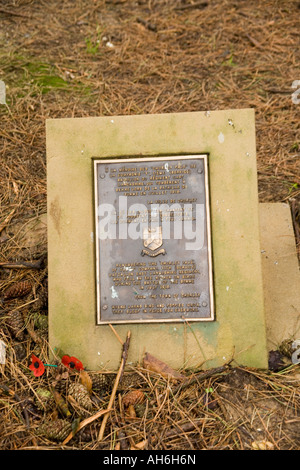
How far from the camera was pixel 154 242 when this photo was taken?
3.06 metres

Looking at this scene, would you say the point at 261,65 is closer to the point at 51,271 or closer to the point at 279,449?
the point at 51,271

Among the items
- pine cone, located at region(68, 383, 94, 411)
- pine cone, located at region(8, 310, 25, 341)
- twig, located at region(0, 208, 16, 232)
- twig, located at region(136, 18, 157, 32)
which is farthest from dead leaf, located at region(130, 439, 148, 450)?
twig, located at region(136, 18, 157, 32)

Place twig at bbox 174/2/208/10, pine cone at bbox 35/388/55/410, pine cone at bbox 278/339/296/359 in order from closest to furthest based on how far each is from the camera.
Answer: pine cone at bbox 35/388/55/410 < pine cone at bbox 278/339/296/359 < twig at bbox 174/2/208/10

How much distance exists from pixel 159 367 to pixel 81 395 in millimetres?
574

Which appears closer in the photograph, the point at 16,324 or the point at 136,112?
the point at 16,324

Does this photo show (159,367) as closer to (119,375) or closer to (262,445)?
(119,375)

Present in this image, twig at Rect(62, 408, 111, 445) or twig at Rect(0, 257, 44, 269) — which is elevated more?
twig at Rect(0, 257, 44, 269)

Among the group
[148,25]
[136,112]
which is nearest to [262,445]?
[136,112]

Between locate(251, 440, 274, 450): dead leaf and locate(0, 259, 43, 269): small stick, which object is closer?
locate(251, 440, 274, 450): dead leaf

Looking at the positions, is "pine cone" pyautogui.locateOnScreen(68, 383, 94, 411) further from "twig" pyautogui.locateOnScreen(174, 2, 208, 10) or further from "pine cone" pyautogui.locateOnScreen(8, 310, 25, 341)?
"twig" pyautogui.locateOnScreen(174, 2, 208, 10)

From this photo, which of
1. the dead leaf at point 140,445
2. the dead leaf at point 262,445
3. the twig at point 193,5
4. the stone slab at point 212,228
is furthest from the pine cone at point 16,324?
the twig at point 193,5

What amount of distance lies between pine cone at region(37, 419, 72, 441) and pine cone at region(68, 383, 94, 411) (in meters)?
0.17

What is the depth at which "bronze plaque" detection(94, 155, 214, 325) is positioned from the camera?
9.95ft

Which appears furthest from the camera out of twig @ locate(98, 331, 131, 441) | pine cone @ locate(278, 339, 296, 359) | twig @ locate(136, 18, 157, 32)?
twig @ locate(136, 18, 157, 32)
